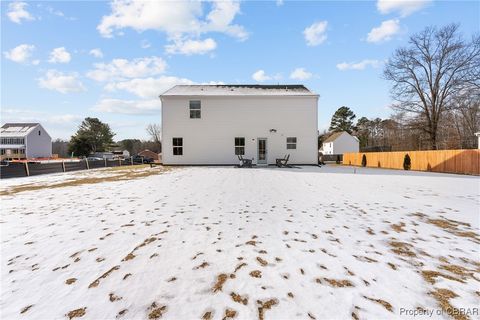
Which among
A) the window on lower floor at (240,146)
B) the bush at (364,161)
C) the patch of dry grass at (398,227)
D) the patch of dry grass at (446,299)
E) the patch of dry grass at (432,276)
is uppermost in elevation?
the window on lower floor at (240,146)

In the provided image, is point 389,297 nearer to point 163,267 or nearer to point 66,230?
point 163,267

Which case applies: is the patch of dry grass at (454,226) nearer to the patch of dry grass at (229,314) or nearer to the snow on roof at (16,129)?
the patch of dry grass at (229,314)

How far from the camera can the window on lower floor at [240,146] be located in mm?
20609

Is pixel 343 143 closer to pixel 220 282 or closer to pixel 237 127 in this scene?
pixel 237 127

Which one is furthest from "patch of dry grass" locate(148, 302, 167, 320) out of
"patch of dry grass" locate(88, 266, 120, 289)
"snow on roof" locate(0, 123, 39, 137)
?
"snow on roof" locate(0, 123, 39, 137)

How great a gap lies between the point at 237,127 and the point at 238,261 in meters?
17.9

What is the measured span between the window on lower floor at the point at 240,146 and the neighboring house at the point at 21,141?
47.7 m

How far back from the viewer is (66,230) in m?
4.54

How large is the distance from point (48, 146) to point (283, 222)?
215 ft

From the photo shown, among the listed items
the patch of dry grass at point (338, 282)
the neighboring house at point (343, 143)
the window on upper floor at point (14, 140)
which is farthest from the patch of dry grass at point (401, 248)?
the window on upper floor at point (14, 140)

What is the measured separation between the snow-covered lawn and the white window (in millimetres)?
15162

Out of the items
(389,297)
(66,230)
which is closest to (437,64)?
(389,297)

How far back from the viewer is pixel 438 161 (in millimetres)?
17094

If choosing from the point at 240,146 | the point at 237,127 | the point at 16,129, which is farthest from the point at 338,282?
the point at 16,129
